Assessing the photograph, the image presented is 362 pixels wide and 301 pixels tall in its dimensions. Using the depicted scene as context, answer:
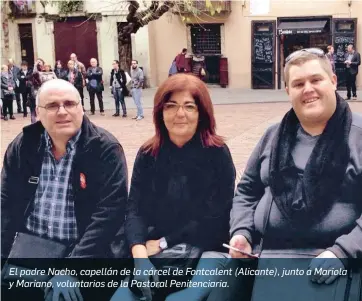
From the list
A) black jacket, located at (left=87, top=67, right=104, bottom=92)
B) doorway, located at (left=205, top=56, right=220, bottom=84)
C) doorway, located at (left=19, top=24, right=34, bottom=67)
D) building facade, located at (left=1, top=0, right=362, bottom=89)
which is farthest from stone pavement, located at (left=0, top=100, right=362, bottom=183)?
doorway, located at (left=19, top=24, right=34, bottom=67)

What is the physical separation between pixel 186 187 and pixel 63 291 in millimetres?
597

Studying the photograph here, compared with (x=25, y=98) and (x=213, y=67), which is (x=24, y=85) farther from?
(x=213, y=67)

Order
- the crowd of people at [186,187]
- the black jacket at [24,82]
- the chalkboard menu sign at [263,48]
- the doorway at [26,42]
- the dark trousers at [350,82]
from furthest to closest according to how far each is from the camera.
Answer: the doorway at [26,42], the chalkboard menu sign at [263,48], the black jacket at [24,82], the dark trousers at [350,82], the crowd of people at [186,187]

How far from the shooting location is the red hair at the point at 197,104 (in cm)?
248

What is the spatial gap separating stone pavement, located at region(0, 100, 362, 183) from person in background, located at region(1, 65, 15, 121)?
276mm

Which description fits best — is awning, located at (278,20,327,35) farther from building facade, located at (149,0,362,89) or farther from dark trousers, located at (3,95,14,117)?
dark trousers, located at (3,95,14,117)

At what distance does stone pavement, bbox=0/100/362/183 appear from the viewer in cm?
787

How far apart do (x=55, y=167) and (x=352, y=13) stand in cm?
1330

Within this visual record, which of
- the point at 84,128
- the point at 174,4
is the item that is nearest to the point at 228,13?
the point at 174,4

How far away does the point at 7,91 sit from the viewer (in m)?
12.0

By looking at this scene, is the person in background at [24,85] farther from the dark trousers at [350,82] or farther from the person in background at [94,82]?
the dark trousers at [350,82]

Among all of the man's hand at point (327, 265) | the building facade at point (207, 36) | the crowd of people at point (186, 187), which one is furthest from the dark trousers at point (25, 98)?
the man's hand at point (327, 265)

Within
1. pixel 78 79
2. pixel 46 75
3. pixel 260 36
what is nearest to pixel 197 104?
pixel 46 75

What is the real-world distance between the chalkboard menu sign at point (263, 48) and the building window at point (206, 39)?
72.6 inches
